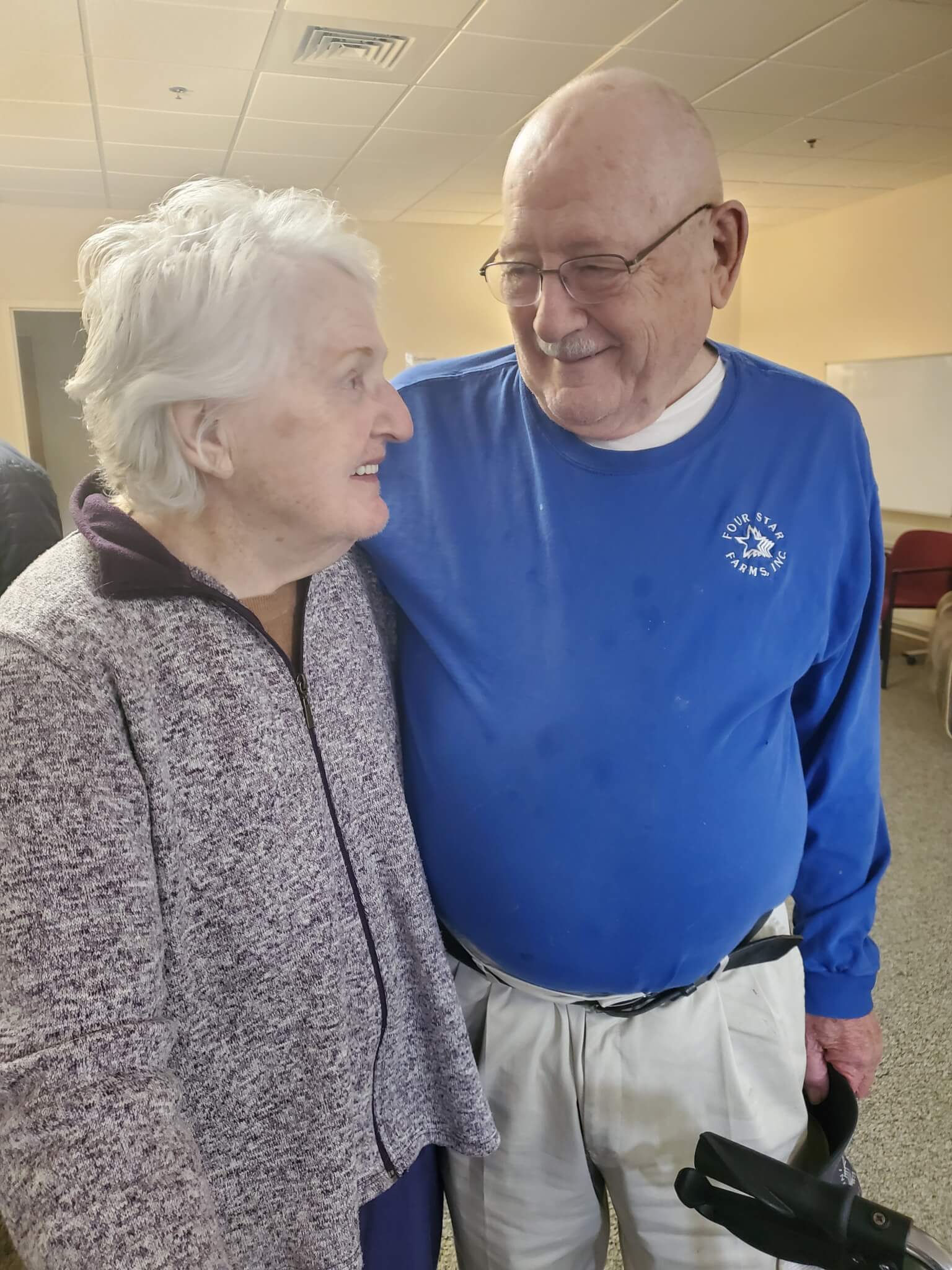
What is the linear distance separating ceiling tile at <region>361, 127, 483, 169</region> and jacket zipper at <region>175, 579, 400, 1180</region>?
478 cm

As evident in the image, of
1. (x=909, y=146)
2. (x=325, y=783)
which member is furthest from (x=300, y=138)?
(x=325, y=783)

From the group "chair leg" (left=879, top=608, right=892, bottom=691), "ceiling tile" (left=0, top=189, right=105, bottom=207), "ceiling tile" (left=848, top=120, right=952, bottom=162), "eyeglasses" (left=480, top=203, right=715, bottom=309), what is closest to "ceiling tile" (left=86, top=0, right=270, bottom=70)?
"ceiling tile" (left=0, top=189, right=105, bottom=207)

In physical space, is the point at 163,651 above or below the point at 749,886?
above

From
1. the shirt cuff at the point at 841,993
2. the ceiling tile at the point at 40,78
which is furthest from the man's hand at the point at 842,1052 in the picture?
the ceiling tile at the point at 40,78

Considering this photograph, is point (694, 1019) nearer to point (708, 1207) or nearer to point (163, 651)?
point (708, 1207)

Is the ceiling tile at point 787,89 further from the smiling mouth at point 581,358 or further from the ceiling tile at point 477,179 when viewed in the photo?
the smiling mouth at point 581,358

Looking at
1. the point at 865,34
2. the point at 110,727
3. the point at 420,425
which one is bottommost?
the point at 110,727

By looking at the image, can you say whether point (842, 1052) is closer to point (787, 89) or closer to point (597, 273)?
point (597, 273)

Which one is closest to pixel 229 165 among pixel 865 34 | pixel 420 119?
pixel 420 119

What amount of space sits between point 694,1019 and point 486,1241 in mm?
401

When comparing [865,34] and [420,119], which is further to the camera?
[420,119]

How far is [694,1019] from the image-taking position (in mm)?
1112

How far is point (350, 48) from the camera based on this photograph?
3.74 meters

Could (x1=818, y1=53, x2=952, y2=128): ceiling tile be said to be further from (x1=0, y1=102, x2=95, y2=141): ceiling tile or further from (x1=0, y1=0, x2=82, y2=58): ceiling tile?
(x1=0, y1=102, x2=95, y2=141): ceiling tile
